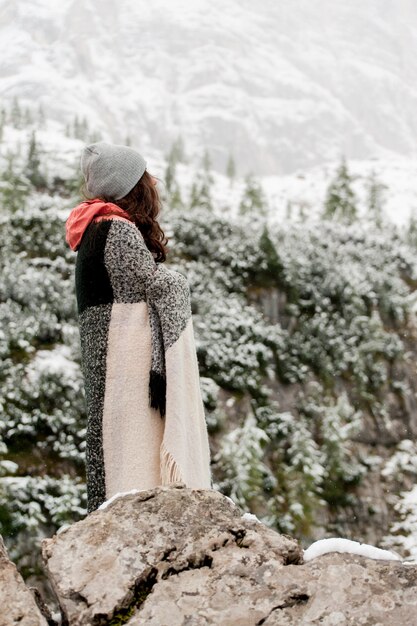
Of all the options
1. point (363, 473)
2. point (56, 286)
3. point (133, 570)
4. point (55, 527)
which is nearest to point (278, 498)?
point (363, 473)

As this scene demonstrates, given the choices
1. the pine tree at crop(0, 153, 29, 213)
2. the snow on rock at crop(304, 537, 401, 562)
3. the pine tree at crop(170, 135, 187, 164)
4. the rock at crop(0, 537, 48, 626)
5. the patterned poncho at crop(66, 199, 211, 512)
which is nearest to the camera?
the rock at crop(0, 537, 48, 626)

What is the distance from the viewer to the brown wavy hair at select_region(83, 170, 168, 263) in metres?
2.93

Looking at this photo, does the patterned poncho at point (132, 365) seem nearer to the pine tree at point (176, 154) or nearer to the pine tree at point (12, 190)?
the pine tree at point (12, 190)

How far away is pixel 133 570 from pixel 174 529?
7.2 inches

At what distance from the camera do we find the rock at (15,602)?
1.63 m

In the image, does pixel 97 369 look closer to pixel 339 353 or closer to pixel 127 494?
pixel 127 494

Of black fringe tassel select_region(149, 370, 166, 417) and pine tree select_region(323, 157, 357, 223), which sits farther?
pine tree select_region(323, 157, 357, 223)

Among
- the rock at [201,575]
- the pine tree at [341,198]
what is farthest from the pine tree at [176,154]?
the rock at [201,575]

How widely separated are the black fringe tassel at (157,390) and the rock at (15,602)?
0.97 meters

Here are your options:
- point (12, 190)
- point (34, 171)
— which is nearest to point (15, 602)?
point (12, 190)

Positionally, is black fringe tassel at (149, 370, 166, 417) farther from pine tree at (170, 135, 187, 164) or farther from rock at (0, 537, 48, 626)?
pine tree at (170, 135, 187, 164)

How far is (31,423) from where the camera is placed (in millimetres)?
9836

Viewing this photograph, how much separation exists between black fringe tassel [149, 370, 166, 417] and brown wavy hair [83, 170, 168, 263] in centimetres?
64

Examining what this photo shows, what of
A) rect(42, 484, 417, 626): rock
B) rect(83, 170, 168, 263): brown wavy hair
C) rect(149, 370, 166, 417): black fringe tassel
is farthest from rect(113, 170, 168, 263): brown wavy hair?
rect(42, 484, 417, 626): rock
